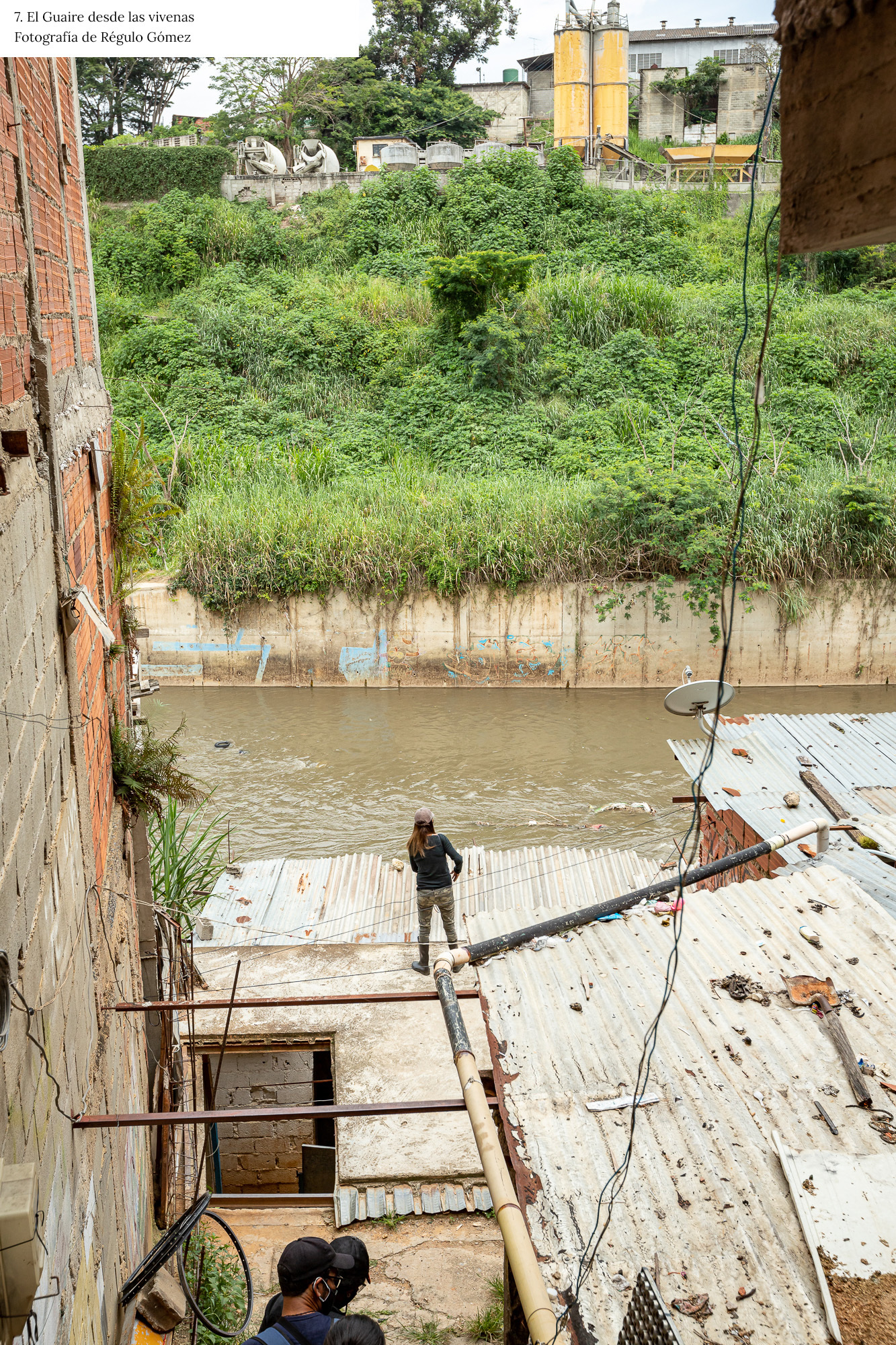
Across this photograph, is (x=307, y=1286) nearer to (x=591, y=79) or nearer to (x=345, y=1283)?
(x=345, y=1283)

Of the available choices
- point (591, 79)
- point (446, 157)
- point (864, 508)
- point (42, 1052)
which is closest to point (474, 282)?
point (446, 157)

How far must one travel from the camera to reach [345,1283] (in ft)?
11.4

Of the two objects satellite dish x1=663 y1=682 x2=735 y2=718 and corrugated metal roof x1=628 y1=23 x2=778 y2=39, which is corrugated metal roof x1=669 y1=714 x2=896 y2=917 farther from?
corrugated metal roof x1=628 y1=23 x2=778 y2=39

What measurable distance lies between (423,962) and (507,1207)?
4864 millimetres

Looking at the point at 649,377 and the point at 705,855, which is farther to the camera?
the point at 649,377

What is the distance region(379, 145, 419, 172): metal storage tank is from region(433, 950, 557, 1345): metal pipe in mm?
33972

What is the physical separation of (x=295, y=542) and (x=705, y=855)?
35.2 feet

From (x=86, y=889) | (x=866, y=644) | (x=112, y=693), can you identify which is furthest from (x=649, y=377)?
(x=86, y=889)

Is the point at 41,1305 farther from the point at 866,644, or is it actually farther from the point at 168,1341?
the point at 866,644

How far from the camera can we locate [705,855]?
9039 millimetres

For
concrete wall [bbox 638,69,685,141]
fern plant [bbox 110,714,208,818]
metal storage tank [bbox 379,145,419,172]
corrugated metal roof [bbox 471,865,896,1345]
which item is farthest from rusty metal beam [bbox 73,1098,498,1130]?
concrete wall [bbox 638,69,685,141]

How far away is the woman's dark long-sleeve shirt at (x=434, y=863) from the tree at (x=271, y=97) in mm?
34658

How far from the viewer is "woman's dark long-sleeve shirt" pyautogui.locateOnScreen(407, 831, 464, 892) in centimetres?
734

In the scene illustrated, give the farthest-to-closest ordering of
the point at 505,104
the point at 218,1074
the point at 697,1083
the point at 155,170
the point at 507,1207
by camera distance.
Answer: the point at 505,104 < the point at 155,170 < the point at 218,1074 < the point at 697,1083 < the point at 507,1207
